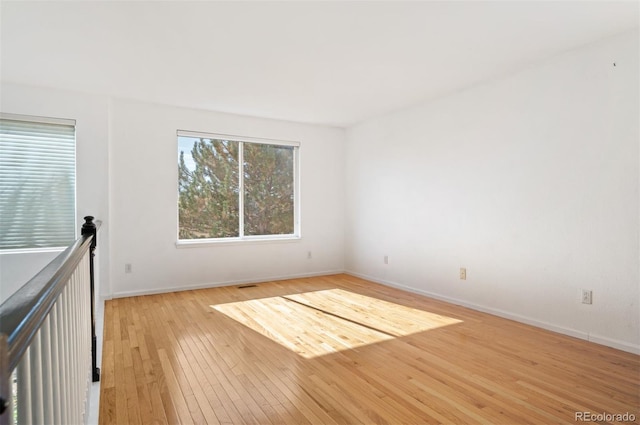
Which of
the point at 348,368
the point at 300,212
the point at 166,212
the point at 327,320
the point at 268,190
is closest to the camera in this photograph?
the point at 348,368

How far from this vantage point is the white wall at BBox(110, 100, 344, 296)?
14.9 ft

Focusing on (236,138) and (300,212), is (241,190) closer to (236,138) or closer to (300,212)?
(236,138)

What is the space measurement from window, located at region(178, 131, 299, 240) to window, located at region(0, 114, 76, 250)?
127cm

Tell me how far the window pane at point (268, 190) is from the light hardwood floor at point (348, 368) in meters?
1.87

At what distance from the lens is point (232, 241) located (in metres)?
5.35

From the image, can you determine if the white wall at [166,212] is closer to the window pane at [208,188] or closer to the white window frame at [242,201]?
the white window frame at [242,201]

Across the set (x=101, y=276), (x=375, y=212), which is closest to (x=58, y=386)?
(x=101, y=276)

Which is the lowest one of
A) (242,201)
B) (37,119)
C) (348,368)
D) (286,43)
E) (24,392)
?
(348,368)

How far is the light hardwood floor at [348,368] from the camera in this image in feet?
6.64

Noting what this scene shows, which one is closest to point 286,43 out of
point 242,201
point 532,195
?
point 532,195

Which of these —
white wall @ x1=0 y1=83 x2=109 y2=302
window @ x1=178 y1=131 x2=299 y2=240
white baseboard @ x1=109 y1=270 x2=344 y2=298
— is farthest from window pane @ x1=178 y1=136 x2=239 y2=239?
white wall @ x1=0 y1=83 x2=109 y2=302

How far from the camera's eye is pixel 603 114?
301cm

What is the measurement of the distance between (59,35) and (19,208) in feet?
7.07

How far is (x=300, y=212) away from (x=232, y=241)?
3.93 feet
